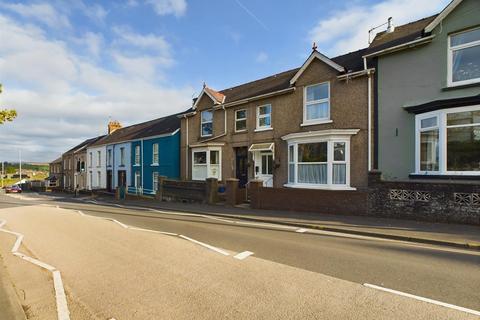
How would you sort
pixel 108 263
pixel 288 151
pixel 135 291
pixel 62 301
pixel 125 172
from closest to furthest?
pixel 62 301 < pixel 135 291 < pixel 108 263 < pixel 288 151 < pixel 125 172

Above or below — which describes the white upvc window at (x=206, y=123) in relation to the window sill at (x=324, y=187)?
above

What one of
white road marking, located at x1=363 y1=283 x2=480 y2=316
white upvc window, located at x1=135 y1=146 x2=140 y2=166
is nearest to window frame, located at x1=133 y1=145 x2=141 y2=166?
white upvc window, located at x1=135 y1=146 x2=140 y2=166

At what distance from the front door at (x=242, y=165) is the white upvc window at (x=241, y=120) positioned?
1303mm

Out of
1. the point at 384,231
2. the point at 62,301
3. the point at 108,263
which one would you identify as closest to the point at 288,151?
the point at 384,231

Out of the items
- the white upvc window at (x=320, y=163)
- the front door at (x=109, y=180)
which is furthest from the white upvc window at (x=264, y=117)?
the front door at (x=109, y=180)

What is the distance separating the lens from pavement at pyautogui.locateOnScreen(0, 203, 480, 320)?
3830mm

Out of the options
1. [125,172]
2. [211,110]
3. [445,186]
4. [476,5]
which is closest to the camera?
[445,186]

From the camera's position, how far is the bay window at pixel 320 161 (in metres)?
13.4

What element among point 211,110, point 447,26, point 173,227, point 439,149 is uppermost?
point 447,26

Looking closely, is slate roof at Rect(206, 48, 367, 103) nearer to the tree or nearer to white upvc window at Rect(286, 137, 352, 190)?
white upvc window at Rect(286, 137, 352, 190)

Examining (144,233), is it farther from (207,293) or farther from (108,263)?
(207,293)

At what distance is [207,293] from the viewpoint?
14.5ft

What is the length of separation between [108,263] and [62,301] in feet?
5.86

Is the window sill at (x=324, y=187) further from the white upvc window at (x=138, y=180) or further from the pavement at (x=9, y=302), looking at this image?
the white upvc window at (x=138, y=180)
